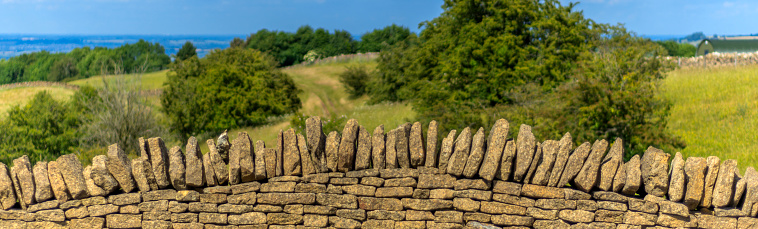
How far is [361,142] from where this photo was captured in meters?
6.41

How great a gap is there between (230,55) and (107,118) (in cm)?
3002

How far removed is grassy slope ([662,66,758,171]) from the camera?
14.3 m

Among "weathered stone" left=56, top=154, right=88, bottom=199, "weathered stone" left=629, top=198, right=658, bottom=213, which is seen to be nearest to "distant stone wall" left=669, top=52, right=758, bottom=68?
"weathered stone" left=629, top=198, right=658, bottom=213

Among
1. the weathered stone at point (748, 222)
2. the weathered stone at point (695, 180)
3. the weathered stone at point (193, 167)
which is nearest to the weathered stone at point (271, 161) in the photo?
the weathered stone at point (193, 167)

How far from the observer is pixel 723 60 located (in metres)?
28.6

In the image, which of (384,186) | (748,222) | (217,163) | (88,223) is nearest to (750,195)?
(748,222)

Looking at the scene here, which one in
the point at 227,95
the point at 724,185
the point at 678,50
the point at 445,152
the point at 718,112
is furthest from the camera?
the point at 678,50

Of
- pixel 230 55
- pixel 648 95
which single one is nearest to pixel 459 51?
pixel 648 95

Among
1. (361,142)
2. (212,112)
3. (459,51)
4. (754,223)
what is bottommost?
(212,112)

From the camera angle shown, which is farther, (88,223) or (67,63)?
(67,63)

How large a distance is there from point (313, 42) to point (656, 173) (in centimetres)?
10389

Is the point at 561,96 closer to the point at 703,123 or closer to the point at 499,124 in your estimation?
the point at 703,123

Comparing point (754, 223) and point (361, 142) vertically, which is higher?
point (361, 142)

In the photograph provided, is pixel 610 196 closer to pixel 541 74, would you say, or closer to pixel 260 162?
pixel 260 162
